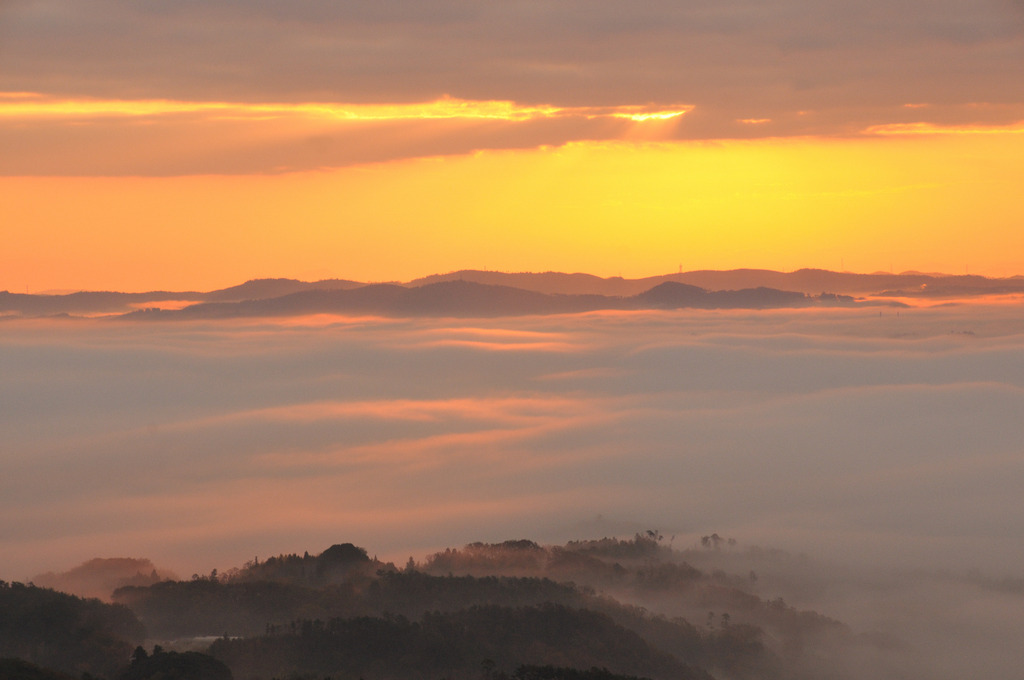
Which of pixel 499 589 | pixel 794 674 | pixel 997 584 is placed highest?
pixel 499 589

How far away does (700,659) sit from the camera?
10850cm

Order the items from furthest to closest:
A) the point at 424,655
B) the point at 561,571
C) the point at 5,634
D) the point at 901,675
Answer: the point at 561,571 < the point at 901,675 < the point at 424,655 < the point at 5,634

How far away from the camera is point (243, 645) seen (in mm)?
81625

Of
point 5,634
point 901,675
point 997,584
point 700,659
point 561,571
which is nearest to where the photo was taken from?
point 5,634

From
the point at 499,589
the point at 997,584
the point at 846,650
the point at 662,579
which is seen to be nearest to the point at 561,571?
the point at 662,579

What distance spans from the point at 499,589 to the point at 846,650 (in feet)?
160

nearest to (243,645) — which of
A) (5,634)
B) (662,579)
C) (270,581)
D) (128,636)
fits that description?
(128,636)

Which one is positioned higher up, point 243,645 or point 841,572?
point 243,645

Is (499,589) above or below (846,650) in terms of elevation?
above

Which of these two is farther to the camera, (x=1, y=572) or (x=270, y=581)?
(x=1, y=572)

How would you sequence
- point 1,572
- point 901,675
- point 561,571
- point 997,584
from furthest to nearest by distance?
point 997,584
point 1,572
point 561,571
point 901,675

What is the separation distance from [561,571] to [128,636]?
65.6 metres

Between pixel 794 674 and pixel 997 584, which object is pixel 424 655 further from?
pixel 997 584

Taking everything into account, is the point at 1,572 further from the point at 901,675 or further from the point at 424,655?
the point at 901,675
